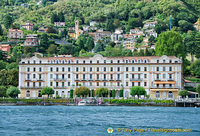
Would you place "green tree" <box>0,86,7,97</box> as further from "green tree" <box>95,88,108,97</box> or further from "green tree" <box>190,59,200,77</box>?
"green tree" <box>190,59,200,77</box>

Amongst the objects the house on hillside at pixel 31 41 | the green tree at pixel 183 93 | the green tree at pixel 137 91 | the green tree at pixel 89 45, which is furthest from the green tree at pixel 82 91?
the green tree at pixel 89 45

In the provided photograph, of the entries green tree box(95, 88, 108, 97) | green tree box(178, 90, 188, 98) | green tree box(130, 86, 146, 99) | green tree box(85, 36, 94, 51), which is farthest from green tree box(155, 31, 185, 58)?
green tree box(85, 36, 94, 51)

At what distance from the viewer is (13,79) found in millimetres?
118375

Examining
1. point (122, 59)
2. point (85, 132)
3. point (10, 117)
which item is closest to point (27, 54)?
point (122, 59)

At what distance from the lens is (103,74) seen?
112 m

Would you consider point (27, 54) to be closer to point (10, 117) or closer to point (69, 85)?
point (69, 85)

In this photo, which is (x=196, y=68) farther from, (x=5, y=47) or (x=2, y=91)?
(x=5, y=47)

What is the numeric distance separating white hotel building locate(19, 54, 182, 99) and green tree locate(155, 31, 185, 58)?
1747 centimetres

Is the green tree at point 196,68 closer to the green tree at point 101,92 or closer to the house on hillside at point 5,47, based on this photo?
the green tree at point 101,92

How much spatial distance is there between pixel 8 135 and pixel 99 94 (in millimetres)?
55625

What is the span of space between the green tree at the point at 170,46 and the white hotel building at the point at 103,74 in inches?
688

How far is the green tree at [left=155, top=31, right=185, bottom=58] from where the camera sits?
126931mm

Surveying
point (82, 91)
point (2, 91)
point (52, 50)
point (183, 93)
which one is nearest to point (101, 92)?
point (82, 91)

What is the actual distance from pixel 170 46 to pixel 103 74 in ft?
81.0
